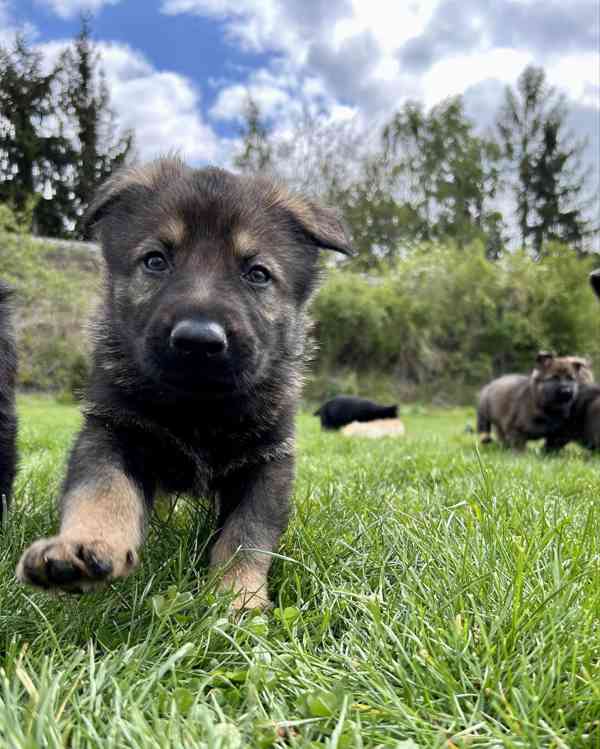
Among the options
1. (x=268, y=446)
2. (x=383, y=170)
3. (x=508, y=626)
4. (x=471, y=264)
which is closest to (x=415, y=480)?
(x=268, y=446)

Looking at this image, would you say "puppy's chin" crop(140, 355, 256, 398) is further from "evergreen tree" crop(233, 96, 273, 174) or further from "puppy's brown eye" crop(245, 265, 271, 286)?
"evergreen tree" crop(233, 96, 273, 174)

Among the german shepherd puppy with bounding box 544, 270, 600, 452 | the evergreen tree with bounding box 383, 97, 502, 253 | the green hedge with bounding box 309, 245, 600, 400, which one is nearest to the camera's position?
the german shepherd puppy with bounding box 544, 270, 600, 452

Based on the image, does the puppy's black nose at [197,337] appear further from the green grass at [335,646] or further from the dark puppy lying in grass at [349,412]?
the dark puppy lying in grass at [349,412]

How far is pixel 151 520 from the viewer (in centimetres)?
247

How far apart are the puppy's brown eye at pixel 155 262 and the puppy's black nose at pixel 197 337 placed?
15.6 inches

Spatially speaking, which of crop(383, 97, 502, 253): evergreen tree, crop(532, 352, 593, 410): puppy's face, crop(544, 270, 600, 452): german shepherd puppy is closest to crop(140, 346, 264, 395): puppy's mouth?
crop(532, 352, 593, 410): puppy's face

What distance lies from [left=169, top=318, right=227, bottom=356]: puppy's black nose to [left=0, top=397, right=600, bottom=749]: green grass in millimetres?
601

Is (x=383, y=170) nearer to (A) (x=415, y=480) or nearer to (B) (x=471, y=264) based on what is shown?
(B) (x=471, y=264)

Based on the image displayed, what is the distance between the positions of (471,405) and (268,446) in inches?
731

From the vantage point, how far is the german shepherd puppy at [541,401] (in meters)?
8.15

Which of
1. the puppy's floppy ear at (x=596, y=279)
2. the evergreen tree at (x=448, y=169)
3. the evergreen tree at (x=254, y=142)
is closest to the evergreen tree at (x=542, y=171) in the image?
the evergreen tree at (x=448, y=169)

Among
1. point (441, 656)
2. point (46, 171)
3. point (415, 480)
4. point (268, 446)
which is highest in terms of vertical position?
point (46, 171)

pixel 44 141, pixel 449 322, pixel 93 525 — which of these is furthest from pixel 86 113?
pixel 93 525

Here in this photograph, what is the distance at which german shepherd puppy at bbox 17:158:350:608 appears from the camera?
2.05 metres
